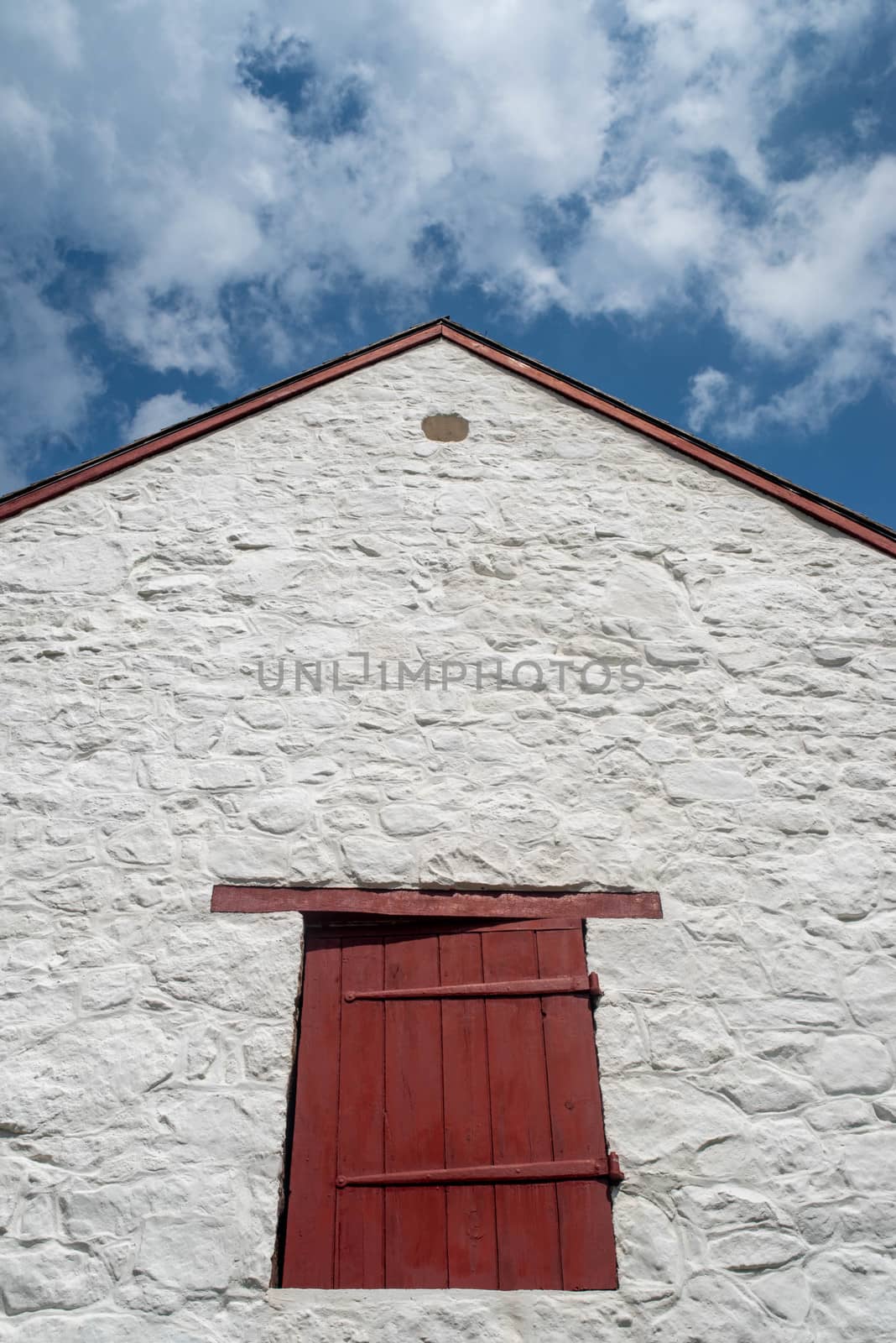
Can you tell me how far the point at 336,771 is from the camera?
3.95 m

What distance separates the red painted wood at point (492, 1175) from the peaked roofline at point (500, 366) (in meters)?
3.38

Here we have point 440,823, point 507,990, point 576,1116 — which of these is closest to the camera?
point 576,1116

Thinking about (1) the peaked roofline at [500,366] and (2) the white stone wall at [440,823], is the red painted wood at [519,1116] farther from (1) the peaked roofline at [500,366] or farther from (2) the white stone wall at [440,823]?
(1) the peaked roofline at [500,366]

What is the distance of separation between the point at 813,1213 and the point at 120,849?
2.89 m

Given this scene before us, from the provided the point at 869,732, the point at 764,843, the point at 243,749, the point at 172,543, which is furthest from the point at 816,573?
the point at 172,543

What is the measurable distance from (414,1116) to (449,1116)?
0.42 feet

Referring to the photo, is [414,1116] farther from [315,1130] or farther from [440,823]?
[440,823]

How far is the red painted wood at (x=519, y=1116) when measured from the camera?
308 centimetres

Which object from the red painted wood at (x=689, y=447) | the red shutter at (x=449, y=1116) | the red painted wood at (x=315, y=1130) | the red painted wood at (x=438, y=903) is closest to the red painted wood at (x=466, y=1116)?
the red shutter at (x=449, y=1116)

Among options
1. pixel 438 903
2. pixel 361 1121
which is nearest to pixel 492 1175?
pixel 361 1121

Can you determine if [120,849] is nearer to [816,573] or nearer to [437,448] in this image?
[437,448]

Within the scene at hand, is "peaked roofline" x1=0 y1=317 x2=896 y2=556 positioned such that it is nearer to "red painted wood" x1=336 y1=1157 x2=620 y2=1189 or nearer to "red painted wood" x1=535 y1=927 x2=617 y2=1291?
"red painted wood" x1=535 y1=927 x2=617 y2=1291

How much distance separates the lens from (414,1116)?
332 cm

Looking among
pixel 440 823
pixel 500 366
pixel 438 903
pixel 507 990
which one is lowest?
pixel 507 990
